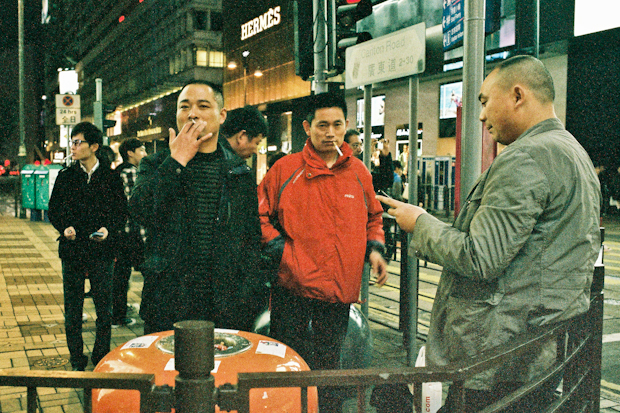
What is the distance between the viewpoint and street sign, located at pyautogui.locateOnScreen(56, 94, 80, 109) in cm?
1547

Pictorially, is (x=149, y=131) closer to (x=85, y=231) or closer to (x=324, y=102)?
(x=85, y=231)

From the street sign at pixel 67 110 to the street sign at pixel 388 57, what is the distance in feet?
39.3

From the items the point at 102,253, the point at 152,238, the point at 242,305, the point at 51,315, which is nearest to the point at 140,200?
the point at 152,238

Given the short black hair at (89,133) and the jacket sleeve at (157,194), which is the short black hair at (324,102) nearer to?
the jacket sleeve at (157,194)

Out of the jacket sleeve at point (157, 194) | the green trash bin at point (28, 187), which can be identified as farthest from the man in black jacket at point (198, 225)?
the green trash bin at point (28, 187)

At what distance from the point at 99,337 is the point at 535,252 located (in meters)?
3.87

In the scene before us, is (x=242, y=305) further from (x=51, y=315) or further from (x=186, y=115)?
(x=51, y=315)

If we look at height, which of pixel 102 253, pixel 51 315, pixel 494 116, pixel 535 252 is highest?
pixel 494 116

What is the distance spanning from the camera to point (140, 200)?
2.71 meters

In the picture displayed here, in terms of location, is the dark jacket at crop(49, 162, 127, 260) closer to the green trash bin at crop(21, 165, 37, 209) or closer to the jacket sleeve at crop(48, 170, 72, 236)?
the jacket sleeve at crop(48, 170, 72, 236)

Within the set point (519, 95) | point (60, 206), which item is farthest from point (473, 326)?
point (60, 206)

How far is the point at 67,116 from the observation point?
15.5 meters

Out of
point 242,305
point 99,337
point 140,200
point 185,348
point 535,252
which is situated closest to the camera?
point 185,348

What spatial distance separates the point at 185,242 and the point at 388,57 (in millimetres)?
2936
